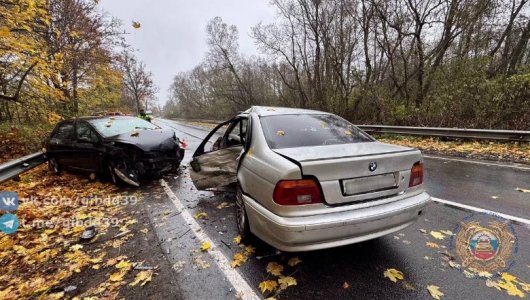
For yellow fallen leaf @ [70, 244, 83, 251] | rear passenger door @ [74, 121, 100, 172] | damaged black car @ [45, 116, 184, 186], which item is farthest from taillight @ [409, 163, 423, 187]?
rear passenger door @ [74, 121, 100, 172]

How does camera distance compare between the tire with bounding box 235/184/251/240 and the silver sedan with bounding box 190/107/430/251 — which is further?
the tire with bounding box 235/184/251/240

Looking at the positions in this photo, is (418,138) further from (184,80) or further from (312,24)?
(184,80)

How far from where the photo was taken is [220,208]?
185 inches

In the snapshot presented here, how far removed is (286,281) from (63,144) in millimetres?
7303

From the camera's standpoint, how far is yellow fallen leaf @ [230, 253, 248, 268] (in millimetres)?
2982

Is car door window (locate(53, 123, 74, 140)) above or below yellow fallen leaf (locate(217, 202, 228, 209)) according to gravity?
above

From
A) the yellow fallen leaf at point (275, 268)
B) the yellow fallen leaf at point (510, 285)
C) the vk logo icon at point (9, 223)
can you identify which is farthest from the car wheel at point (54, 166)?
the yellow fallen leaf at point (510, 285)

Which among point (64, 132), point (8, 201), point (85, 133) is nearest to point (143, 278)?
point (8, 201)

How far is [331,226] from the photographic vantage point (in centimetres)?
238

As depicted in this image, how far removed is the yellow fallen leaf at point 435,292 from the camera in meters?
2.35

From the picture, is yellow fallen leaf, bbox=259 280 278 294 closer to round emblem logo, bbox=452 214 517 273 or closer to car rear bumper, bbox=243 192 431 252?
car rear bumper, bbox=243 192 431 252

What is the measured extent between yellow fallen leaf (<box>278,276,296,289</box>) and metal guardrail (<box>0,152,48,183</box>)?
5.83 metres

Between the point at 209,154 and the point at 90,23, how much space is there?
1448 centimetres

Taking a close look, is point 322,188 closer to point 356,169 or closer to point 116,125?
point 356,169
